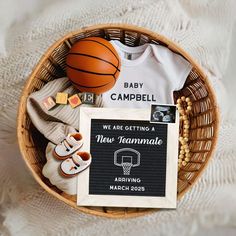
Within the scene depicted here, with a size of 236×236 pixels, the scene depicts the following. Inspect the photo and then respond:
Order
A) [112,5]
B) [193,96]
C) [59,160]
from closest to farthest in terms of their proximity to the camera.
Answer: [59,160], [193,96], [112,5]

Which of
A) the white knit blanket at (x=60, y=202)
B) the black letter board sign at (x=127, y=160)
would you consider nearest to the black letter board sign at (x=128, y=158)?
the black letter board sign at (x=127, y=160)

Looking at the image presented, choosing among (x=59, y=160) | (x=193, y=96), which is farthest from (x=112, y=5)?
(x=59, y=160)

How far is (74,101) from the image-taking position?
43.4 inches

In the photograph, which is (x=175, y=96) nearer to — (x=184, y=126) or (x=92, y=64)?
(x=184, y=126)

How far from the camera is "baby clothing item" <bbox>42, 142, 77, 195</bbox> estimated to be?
3.49 feet

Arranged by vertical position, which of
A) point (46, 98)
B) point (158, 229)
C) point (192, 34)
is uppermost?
point (192, 34)

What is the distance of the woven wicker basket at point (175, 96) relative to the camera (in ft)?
3.49

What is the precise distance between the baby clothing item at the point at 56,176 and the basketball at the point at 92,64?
169 millimetres

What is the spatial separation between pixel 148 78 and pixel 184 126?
15 cm

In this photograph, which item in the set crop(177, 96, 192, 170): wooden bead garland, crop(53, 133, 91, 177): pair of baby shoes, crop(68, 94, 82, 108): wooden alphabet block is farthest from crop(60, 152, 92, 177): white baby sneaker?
crop(177, 96, 192, 170): wooden bead garland

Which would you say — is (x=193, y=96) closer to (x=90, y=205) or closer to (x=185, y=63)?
(x=185, y=63)

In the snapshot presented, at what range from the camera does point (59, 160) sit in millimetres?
1066

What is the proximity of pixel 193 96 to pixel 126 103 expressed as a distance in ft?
0.58

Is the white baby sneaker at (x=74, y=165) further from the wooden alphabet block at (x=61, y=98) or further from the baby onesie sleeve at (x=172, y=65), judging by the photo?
the baby onesie sleeve at (x=172, y=65)
